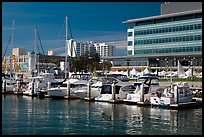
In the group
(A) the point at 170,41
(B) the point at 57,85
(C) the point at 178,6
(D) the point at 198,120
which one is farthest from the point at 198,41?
(D) the point at 198,120

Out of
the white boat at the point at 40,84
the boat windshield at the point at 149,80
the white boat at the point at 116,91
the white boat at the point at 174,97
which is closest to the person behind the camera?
the white boat at the point at 174,97

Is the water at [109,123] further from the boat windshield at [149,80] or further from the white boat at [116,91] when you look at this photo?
the boat windshield at [149,80]

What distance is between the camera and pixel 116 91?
127 feet

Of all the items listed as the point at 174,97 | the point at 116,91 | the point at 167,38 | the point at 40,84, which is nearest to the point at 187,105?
the point at 174,97

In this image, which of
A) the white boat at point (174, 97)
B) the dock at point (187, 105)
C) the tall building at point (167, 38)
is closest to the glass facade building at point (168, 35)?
the tall building at point (167, 38)

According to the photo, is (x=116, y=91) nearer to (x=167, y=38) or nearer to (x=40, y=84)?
(x=40, y=84)

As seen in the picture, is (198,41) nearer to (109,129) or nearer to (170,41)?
(170,41)

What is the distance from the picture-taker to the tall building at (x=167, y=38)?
83.4 m

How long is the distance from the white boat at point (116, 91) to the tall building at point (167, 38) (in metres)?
45.7

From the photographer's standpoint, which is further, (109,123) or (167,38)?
(167,38)

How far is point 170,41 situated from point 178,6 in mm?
11378

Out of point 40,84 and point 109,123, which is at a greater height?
point 40,84

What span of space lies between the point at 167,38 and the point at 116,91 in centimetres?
5434

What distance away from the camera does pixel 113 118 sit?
2597cm
